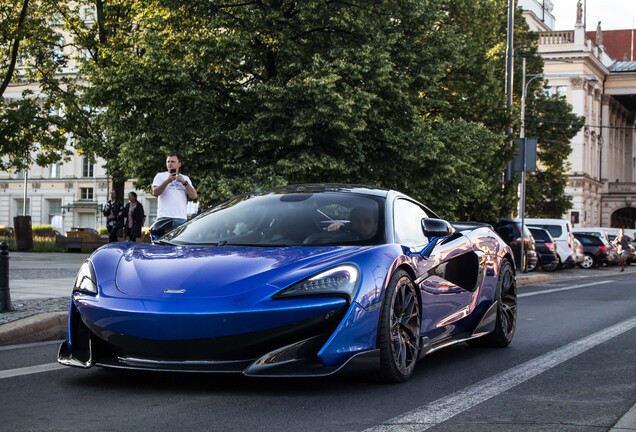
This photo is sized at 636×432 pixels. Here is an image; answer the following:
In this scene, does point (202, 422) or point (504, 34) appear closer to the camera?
point (202, 422)

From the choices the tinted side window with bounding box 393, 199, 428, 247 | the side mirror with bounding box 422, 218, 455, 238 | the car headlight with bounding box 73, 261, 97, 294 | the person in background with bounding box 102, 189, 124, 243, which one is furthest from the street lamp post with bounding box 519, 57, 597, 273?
the car headlight with bounding box 73, 261, 97, 294

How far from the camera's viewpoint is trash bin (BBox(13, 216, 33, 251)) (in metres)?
38.2

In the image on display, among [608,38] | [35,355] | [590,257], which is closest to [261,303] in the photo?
[35,355]

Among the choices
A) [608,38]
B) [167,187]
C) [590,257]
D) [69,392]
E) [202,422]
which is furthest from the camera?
[608,38]

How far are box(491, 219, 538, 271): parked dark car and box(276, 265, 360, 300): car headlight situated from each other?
2451 centimetres

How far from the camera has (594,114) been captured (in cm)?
9162

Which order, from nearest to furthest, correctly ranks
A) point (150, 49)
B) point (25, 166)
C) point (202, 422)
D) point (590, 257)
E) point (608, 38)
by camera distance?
point (202, 422), point (150, 49), point (25, 166), point (590, 257), point (608, 38)

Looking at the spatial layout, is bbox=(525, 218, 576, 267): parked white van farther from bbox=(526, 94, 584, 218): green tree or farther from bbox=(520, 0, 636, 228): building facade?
bbox=(520, 0, 636, 228): building facade

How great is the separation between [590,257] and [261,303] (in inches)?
1601

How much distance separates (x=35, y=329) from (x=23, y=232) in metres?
30.2

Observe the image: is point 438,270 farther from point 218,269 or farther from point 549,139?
point 549,139

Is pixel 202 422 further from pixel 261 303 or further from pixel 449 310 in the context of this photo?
pixel 449 310

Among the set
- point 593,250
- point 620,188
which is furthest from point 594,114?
point 593,250

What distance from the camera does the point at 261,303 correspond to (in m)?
6.09
